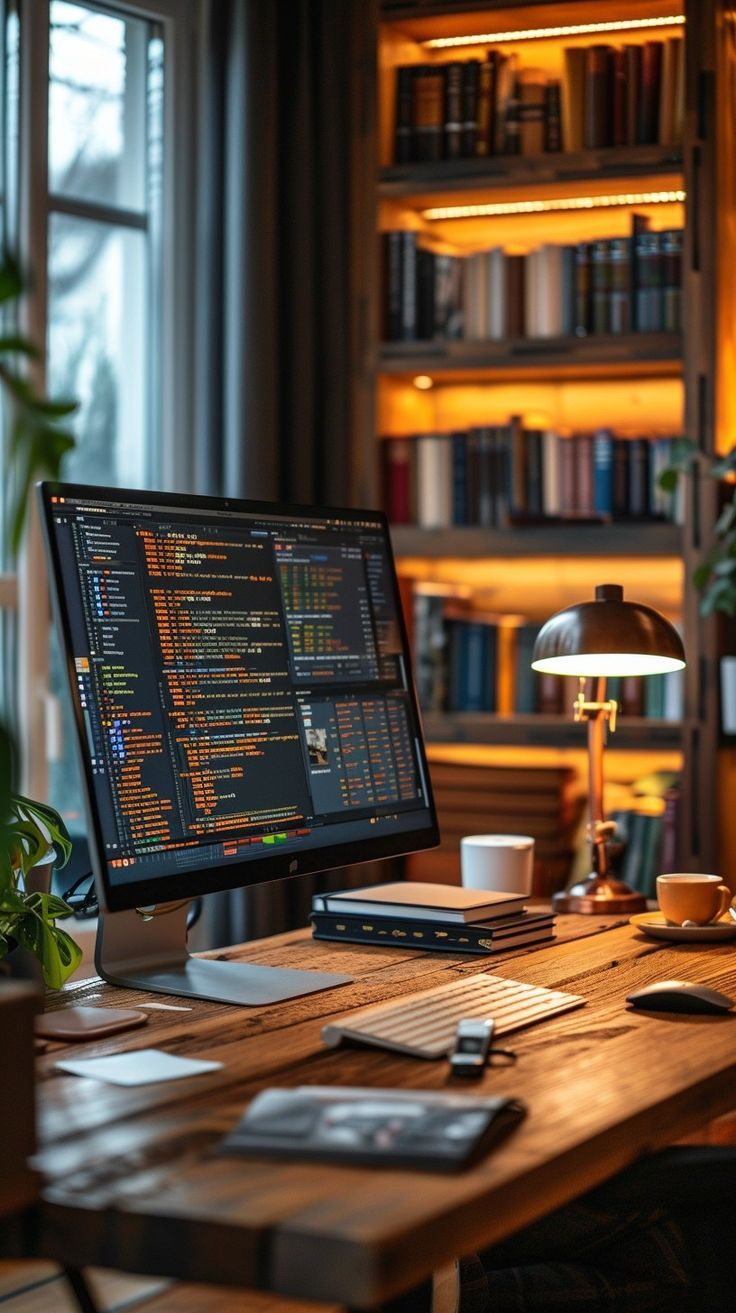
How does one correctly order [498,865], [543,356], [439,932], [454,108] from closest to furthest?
[439,932]
[498,865]
[543,356]
[454,108]

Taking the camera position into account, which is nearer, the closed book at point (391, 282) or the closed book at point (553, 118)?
the closed book at point (553, 118)

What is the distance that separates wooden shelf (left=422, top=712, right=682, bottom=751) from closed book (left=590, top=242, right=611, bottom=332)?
Answer: 87cm

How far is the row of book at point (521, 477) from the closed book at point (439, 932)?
1.66 m

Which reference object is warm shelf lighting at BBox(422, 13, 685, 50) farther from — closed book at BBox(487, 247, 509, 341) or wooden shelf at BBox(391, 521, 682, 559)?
wooden shelf at BBox(391, 521, 682, 559)

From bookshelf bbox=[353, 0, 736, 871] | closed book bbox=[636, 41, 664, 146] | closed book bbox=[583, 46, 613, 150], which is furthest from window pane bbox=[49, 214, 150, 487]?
closed book bbox=[636, 41, 664, 146]

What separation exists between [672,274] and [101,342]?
1275 millimetres

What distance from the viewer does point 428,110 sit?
3.67 metres

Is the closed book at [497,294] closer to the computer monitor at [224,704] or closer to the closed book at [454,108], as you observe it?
the closed book at [454,108]

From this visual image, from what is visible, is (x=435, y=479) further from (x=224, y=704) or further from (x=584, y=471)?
(x=224, y=704)

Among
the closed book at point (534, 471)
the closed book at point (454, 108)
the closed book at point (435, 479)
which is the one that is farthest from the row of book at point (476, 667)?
the closed book at point (454, 108)

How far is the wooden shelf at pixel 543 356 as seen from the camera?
11.3 feet

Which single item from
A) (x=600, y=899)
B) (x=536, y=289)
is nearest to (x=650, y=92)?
(x=536, y=289)

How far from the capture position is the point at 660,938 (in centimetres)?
195

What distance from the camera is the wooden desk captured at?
3.01 ft
